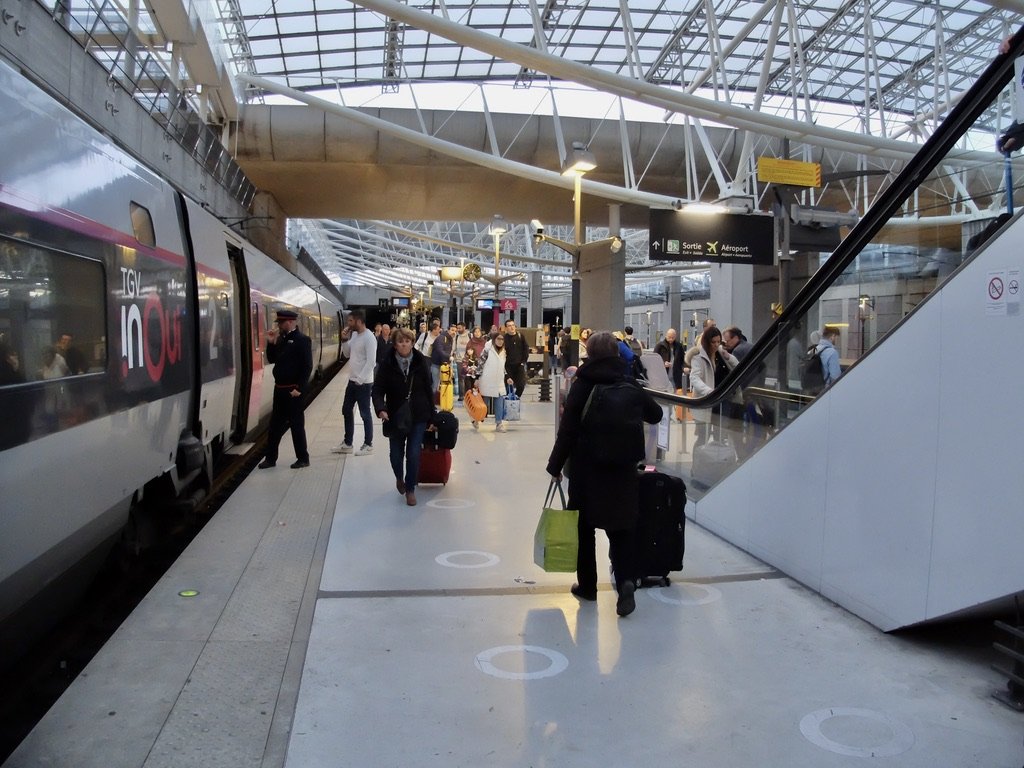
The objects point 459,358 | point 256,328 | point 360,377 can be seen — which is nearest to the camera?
point 360,377

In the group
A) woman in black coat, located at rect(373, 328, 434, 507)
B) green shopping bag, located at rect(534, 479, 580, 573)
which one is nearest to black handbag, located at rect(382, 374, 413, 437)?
woman in black coat, located at rect(373, 328, 434, 507)

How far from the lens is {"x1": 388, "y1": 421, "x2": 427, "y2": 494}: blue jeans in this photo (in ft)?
26.6

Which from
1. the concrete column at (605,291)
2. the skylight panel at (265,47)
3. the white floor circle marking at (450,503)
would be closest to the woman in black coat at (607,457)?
the white floor circle marking at (450,503)

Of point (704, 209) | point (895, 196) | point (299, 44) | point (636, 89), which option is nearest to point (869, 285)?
point (895, 196)

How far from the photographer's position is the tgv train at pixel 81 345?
146 inches

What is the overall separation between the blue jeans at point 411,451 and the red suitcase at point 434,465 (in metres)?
0.58

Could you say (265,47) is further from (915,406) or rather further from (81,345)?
(915,406)

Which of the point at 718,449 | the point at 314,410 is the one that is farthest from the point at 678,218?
the point at 718,449

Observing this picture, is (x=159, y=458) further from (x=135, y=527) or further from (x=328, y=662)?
(x=328, y=662)

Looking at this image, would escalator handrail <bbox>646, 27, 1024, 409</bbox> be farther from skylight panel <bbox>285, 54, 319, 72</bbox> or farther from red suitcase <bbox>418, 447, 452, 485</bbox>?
skylight panel <bbox>285, 54, 319, 72</bbox>

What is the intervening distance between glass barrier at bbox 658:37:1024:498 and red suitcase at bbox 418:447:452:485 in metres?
2.76

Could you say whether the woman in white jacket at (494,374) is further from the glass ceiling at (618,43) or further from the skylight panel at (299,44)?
the skylight panel at (299,44)

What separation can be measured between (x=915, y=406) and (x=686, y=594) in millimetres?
1908

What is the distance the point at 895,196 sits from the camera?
16.7 ft
